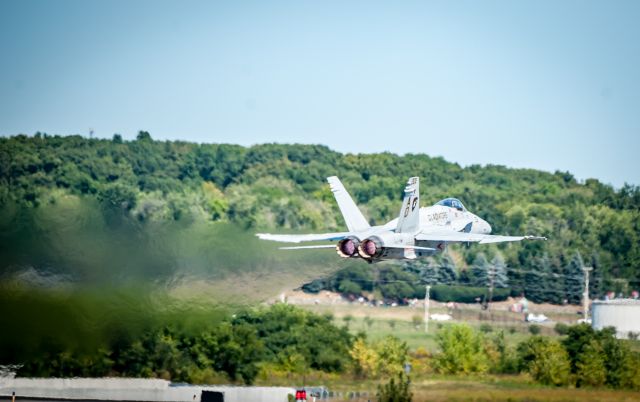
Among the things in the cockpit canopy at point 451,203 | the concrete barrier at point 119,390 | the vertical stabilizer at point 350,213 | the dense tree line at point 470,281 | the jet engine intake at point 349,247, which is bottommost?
the concrete barrier at point 119,390

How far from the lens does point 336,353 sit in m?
51.8

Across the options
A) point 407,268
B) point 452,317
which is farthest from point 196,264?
point 407,268

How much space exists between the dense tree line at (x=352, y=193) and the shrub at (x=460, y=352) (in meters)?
12.6

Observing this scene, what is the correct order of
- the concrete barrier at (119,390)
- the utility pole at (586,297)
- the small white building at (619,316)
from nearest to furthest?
the concrete barrier at (119,390) < the small white building at (619,316) < the utility pole at (586,297)

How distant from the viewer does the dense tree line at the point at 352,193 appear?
8479 cm

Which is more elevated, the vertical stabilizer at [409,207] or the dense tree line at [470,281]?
the vertical stabilizer at [409,207]

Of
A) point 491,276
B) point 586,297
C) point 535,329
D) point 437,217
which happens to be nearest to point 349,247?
point 437,217

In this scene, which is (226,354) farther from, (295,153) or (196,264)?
(295,153)

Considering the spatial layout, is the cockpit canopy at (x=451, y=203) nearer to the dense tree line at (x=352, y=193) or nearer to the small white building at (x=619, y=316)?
the small white building at (x=619, y=316)

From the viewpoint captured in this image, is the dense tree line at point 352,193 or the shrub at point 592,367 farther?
the dense tree line at point 352,193

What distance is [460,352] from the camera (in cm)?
5494

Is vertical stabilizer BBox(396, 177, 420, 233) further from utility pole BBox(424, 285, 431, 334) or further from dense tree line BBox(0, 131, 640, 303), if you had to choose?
dense tree line BBox(0, 131, 640, 303)

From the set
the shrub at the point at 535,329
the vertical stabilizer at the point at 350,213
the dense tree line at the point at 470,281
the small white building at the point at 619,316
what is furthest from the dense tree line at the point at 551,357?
the dense tree line at the point at 470,281

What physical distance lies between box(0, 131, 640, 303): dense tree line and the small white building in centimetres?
1152
